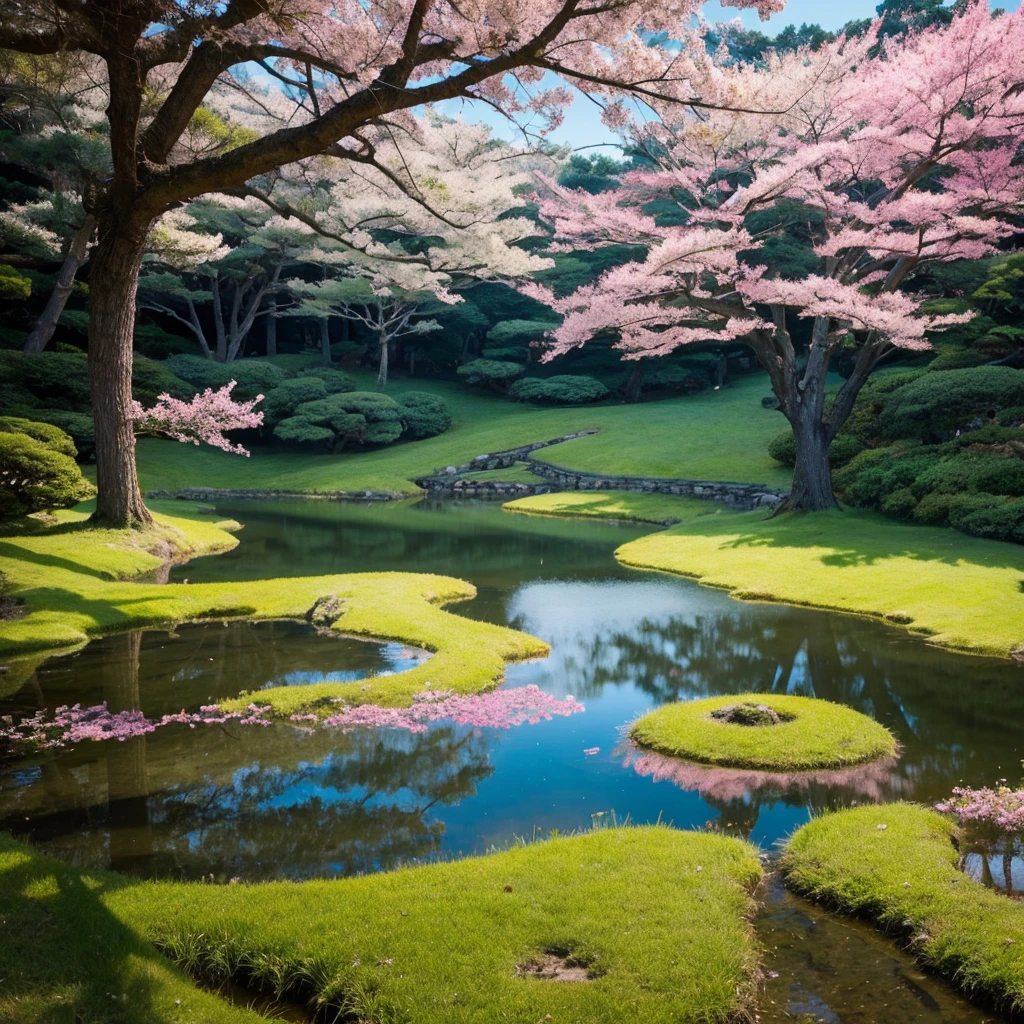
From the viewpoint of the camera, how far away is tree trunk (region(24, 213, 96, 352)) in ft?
65.2

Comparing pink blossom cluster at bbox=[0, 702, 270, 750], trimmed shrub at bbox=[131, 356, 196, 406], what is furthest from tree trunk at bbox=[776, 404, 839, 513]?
trimmed shrub at bbox=[131, 356, 196, 406]

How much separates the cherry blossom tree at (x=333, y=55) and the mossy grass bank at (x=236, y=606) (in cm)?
484

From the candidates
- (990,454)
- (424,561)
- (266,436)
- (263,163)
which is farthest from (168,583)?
(266,436)

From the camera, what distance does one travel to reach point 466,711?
825cm

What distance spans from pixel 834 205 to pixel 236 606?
44.5 feet

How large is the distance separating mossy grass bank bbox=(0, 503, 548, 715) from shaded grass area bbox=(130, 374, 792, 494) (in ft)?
45.8

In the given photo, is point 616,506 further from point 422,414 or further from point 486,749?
point 486,749

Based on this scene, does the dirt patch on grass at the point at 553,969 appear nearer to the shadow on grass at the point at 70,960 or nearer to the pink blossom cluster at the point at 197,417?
the shadow on grass at the point at 70,960

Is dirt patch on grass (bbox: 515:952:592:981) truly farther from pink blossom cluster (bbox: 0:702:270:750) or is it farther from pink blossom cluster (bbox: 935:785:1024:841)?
pink blossom cluster (bbox: 0:702:270:750)

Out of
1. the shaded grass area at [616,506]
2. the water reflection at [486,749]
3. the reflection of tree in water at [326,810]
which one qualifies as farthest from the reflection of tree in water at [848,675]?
the shaded grass area at [616,506]

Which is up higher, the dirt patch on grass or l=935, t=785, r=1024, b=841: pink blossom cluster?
the dirt patch on grass

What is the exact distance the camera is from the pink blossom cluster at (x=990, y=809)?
6031 millimetres

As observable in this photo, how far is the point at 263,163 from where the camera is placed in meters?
9.82

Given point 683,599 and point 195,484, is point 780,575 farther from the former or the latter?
point 195,484
